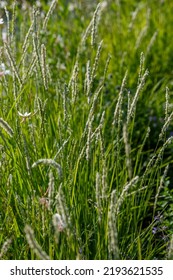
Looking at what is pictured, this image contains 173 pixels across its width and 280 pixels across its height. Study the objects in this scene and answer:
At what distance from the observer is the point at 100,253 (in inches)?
87.0

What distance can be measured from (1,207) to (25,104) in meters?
0.78

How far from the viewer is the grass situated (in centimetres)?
205

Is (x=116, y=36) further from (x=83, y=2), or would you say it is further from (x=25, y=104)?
Answer: (x=25, y=104)

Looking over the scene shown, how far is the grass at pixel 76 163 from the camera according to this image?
6.73ft

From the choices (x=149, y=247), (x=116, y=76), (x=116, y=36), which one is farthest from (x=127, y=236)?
(x=116, y=36)

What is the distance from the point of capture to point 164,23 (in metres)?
5.56

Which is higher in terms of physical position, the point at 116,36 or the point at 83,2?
the point at 83,2

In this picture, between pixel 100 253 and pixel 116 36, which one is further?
pixel 116 36

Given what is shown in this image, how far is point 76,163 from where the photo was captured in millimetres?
2494
